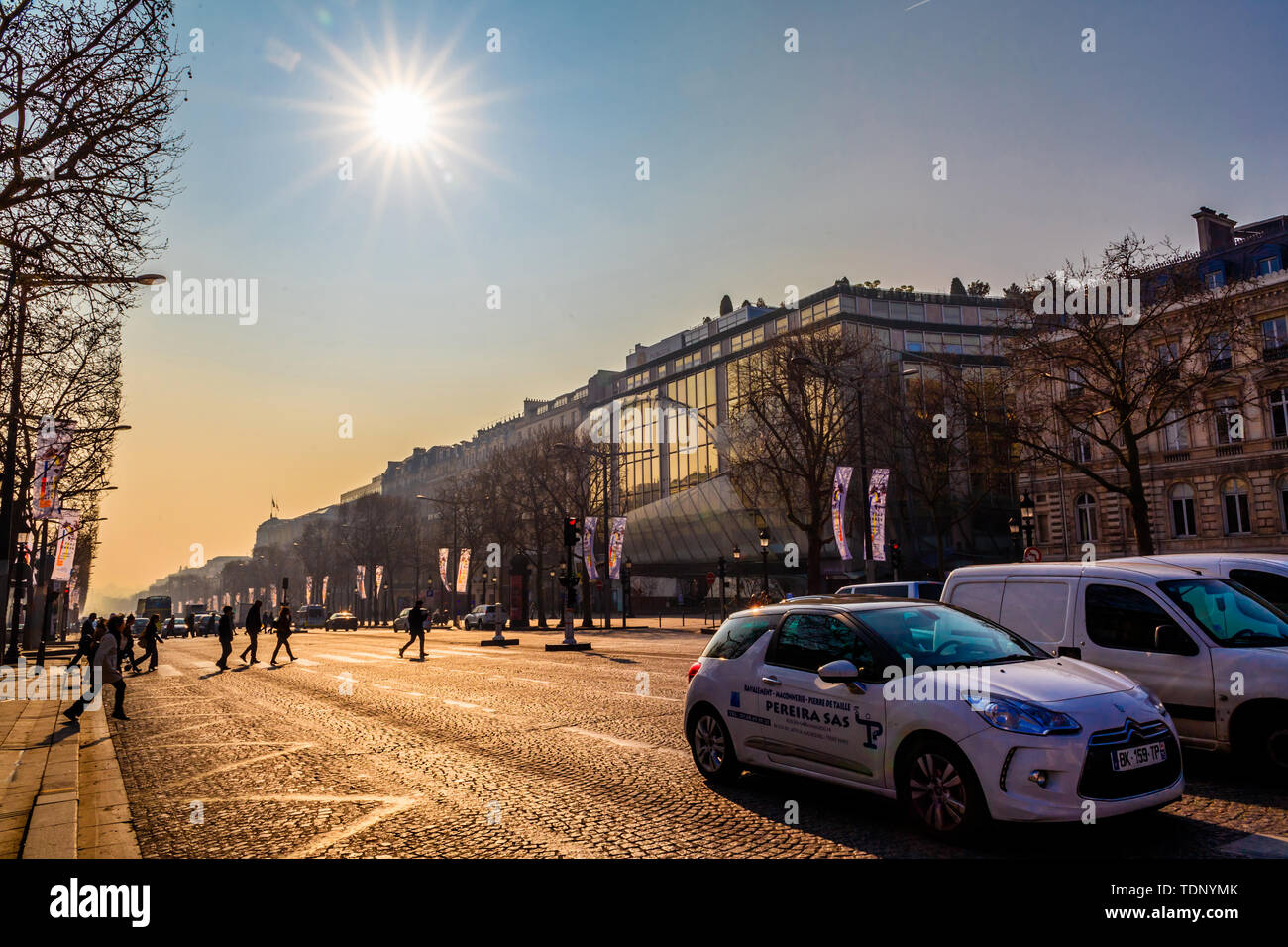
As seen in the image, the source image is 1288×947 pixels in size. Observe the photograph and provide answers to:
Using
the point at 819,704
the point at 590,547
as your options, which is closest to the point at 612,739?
the point at 819,704

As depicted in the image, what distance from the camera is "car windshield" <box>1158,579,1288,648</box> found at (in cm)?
743

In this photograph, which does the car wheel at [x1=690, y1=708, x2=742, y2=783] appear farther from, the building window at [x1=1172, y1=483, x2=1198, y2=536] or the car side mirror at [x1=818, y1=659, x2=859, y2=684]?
the building window at [x1=1172, y1=483, x2=1198, y2=536]

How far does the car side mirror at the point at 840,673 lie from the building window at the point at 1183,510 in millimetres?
46709

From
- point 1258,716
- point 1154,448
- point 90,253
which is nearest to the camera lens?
point 1258,716

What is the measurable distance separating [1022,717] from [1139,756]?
31.2 inches

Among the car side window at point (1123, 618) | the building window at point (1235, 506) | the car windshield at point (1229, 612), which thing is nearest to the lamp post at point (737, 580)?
the building window at point (1235, 506)

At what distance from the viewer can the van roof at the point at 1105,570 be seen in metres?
8.09

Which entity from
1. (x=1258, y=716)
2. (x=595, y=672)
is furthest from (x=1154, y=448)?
(x=1258, y=716)

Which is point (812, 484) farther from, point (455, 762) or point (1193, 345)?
point (455, 762)

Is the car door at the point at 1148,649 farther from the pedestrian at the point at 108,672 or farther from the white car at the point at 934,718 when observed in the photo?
the pedestrian at the point at 108,672

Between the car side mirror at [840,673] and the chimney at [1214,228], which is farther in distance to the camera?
the chimney at [1214,228]
